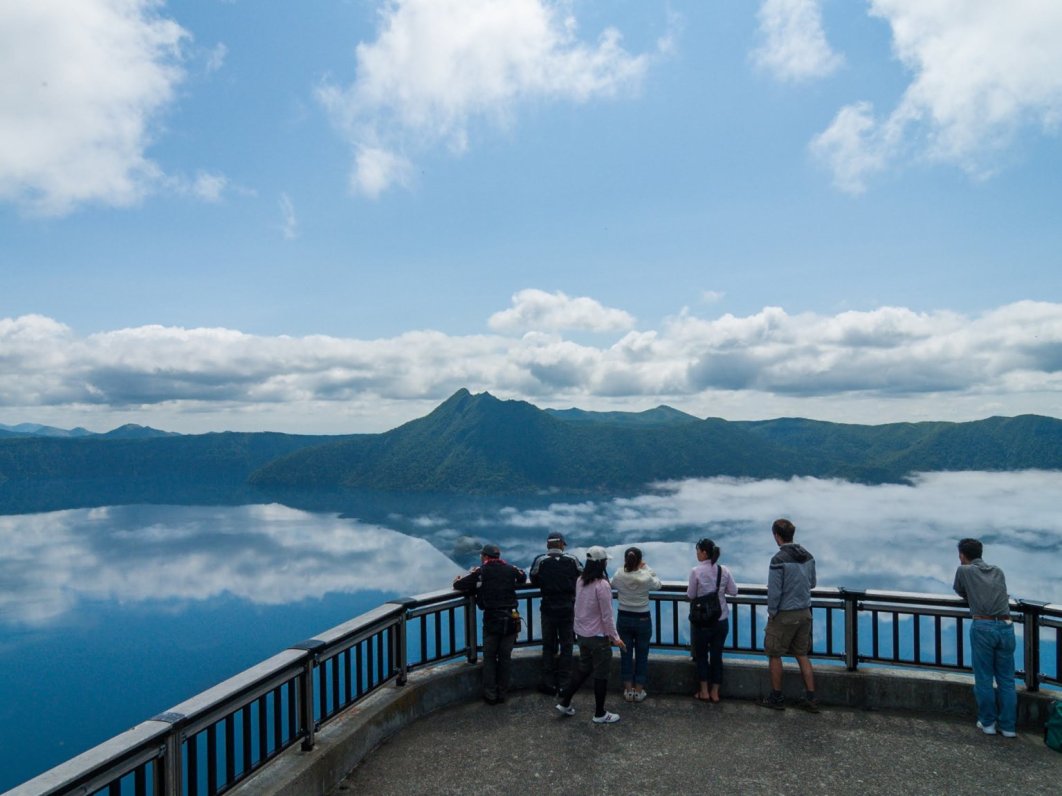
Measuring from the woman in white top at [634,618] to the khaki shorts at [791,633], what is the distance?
4.26 feet

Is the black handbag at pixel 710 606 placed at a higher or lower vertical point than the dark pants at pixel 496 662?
higher

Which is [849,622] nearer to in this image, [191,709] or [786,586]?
[786,586]

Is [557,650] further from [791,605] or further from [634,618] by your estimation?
[791,605]

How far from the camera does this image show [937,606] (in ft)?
24.6

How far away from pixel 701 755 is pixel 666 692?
1640 millimetres

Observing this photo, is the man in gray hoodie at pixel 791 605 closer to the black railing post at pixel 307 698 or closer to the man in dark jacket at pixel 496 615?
the man in dark jacket at pixel 496 615

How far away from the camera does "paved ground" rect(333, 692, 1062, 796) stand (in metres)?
5.91

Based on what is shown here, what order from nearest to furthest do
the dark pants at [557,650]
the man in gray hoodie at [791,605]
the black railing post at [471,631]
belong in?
1. the man in gray hoodie at [791,605]
2. the dark pants at [557,650]
3. the black railing post at [471,631]

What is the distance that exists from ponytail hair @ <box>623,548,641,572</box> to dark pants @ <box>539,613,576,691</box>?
86cm

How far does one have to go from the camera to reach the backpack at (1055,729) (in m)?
6.42

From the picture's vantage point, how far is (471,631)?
26.9 ft

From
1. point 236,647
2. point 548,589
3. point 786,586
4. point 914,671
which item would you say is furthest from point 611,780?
point 236,647

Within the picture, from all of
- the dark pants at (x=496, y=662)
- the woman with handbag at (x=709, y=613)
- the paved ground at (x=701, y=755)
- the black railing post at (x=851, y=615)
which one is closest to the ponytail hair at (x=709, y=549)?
the woman with handbag at (x=709, y=613)

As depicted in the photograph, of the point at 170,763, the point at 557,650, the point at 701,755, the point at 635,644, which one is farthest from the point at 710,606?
the point at 170,763
